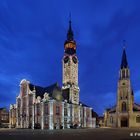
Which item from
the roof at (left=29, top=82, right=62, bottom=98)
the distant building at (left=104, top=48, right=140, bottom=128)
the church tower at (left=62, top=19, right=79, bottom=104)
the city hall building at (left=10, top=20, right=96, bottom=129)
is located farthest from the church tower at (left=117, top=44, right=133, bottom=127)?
the roof at (left=29, top=82, right=62, bottom=98)

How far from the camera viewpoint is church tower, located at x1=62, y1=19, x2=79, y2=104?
334ft

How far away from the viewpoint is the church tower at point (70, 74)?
101750 millimetres

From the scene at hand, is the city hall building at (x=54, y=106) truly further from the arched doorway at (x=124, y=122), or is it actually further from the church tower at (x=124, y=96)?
the church tower at (x=124, y=96)

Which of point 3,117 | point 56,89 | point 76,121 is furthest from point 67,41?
point 3,117

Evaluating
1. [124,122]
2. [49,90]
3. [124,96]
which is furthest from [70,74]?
[124,122]

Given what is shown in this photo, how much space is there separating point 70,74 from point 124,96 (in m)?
28.6

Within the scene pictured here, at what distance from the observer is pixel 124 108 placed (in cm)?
11550

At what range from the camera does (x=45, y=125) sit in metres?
84.9

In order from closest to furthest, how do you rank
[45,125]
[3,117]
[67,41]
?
[45,125], [67,41], [3,117]

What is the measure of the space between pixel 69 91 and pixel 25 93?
17.3 m

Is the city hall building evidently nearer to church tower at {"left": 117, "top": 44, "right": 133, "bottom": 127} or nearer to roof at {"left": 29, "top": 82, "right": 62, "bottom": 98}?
roof at {"left": 29, "top": 82, "right": 62, "bottom": 98}

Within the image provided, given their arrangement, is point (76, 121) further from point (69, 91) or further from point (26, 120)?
point (26, 120)

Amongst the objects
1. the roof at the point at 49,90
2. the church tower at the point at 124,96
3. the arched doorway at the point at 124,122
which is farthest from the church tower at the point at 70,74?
the arched doorway at the point at 124,122

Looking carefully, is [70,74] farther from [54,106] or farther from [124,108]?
[124,108]
